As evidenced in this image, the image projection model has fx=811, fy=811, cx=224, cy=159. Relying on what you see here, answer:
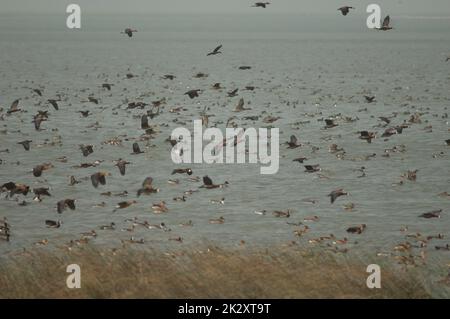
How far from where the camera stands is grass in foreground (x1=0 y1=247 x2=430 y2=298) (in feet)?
59.6

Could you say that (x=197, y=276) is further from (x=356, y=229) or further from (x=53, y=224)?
(x=53, y=224)

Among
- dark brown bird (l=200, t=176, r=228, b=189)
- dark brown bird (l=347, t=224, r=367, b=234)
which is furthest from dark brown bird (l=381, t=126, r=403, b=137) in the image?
dark brown bird (l=347, t=224, r=367, b=234)

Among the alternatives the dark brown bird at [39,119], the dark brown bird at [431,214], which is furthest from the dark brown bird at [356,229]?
the dark brown bird at [39,119]

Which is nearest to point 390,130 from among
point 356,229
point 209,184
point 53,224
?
point 356,229

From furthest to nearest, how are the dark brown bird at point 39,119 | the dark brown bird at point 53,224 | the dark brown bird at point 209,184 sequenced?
the dark brown bird at point 39,119, the dark brown bird at point 209,184, the dark brown bird at point 53,224

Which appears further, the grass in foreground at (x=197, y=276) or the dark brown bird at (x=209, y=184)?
the dark brown bird at (x=209, y=184)

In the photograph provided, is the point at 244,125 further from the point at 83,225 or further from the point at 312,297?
the point at 312,297

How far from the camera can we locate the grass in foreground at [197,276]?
18172 millimetres

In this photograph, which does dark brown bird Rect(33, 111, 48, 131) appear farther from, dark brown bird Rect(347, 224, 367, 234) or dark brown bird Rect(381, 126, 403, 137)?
dark brown bird Rect(347, 224, 367, 234)

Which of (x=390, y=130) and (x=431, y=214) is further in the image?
(x=390, y=130)

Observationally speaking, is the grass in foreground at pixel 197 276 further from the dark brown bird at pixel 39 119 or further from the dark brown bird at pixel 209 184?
the dark brown bird at pixel 39 119

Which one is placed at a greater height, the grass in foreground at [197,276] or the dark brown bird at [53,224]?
the dark brown bird at [53,224]

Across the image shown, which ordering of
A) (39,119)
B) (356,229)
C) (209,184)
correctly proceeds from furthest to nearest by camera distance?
(39,119) → (209,184) → (356,229)

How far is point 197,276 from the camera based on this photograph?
19109 mm
